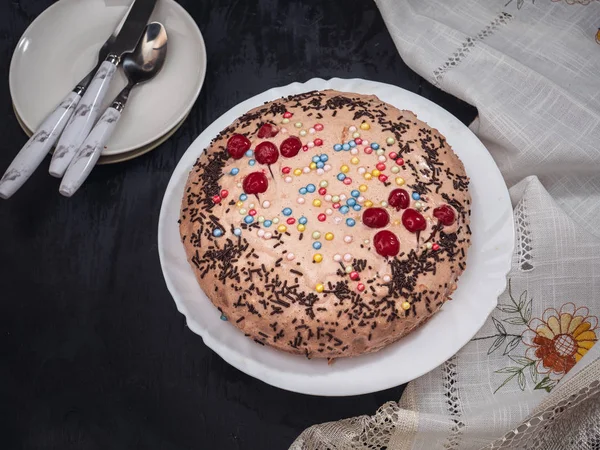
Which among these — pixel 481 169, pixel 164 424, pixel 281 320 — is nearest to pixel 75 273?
pixel 164 424

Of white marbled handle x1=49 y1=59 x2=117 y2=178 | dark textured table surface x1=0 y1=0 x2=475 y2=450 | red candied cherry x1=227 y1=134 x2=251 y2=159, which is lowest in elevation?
dark textured table surface x1=0 y1=0 x2=475 y2=450

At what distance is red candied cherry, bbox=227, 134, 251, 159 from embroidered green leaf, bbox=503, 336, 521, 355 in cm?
85

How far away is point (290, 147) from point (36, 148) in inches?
29.4

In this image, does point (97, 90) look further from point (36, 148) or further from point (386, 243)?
point (386, 243)

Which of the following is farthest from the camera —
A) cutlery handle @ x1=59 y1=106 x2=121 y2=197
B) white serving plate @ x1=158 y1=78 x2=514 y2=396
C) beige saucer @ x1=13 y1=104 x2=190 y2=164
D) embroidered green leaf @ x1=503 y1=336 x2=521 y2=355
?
beige saucer @ x1=13 y1=104 x2=190 y2=164

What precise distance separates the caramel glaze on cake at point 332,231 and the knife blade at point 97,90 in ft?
1.35

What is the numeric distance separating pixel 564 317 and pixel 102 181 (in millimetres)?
1393

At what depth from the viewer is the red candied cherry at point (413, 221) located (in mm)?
1765

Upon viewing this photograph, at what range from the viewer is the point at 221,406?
6.89 ft

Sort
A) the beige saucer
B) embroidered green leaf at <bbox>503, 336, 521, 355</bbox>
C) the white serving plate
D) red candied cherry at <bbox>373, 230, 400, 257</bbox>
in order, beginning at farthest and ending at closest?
the beige saucer < embroidered green leaf at <bbox>503, 336, 521, 355</bbox> < the white serving plate < red candied cherry at <bbox>373, 230, 400, 257</bbox>

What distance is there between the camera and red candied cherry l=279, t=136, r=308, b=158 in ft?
6.15

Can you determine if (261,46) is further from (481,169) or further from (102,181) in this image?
(481,169)

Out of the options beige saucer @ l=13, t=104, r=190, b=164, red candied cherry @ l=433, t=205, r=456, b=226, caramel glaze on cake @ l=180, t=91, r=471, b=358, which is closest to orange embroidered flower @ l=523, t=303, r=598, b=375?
caramel glaze on cake @ l=180, t=91, r=471, b=358

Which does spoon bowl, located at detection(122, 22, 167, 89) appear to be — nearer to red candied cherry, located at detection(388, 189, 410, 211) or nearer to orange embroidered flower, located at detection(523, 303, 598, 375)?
red candied cherry, located at detection(388, 189, 410, 211)
